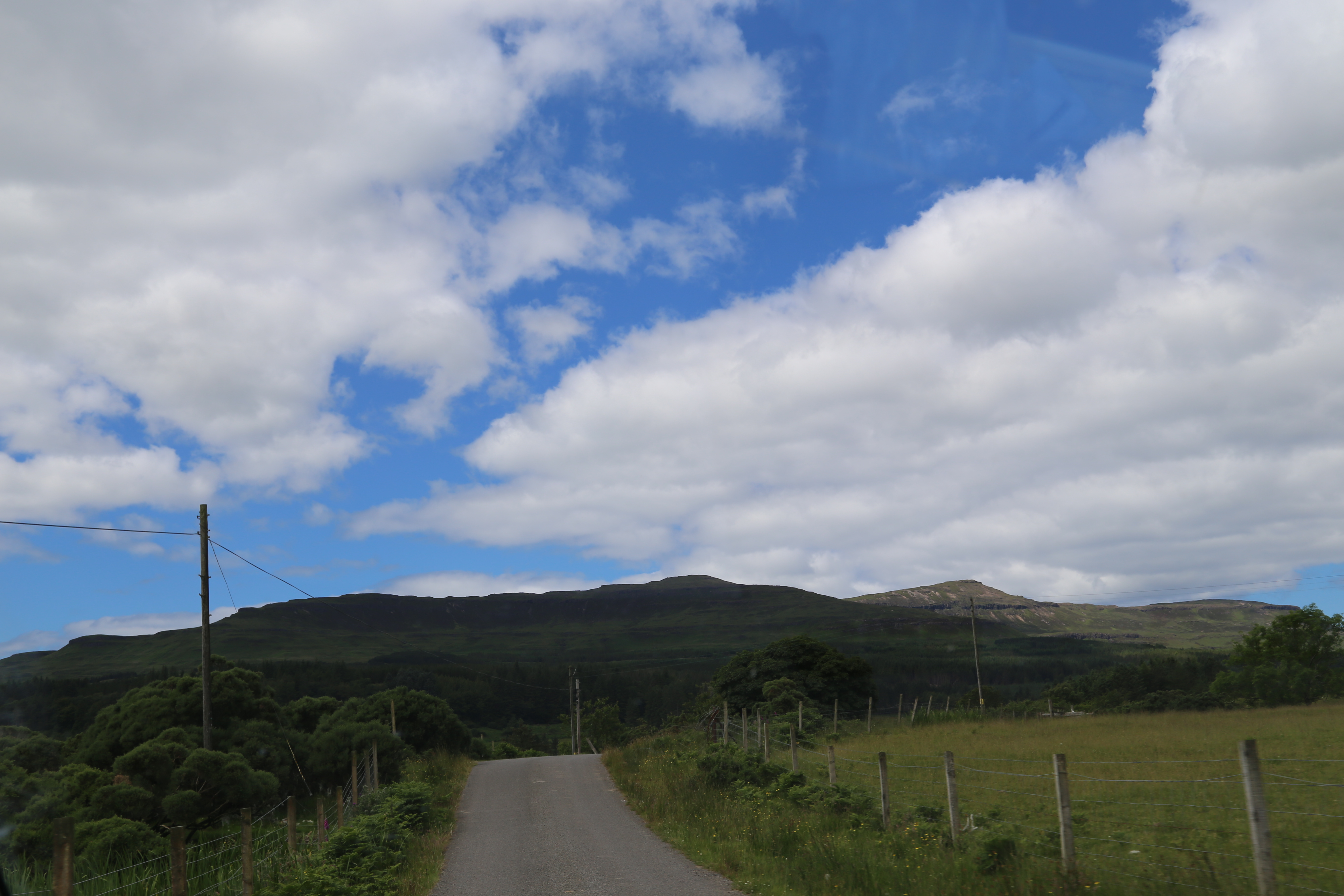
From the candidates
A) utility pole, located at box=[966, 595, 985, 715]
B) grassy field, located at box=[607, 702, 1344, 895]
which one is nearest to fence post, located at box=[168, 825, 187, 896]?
grassy field, located at box=[607, 702, 1344, 895]

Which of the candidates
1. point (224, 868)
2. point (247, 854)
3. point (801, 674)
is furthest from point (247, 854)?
point (801, 674)

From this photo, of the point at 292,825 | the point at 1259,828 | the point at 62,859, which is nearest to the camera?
the point at 62,859

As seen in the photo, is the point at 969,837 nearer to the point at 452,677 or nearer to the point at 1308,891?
the point at 1308,891

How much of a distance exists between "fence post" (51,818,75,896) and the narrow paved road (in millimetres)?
6911

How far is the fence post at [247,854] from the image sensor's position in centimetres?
1009

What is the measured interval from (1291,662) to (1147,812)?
51568 millimetres

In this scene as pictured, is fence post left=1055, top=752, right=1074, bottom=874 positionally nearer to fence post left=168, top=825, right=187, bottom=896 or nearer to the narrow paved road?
the narrow paved road

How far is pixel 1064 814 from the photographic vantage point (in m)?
9.53

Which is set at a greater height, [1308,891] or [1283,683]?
[1308,891]

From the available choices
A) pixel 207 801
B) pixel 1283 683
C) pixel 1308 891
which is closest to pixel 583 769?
pixel 207 801

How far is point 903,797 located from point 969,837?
730cm

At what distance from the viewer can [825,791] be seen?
16.1 meters

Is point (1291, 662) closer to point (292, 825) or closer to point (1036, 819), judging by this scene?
point (1036, 819)

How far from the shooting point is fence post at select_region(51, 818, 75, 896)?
6.11 metres
